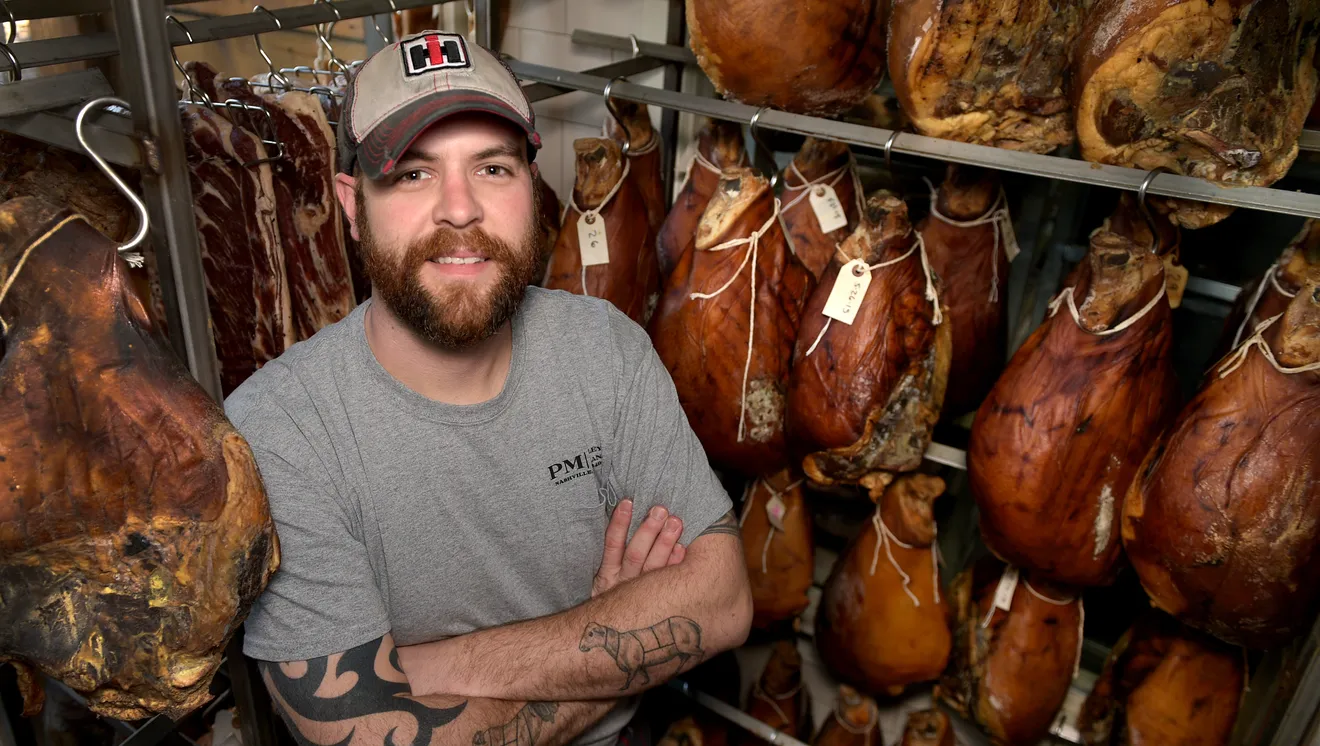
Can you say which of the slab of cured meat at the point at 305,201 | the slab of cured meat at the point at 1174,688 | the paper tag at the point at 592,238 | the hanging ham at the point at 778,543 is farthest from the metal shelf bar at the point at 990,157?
the slab of cured meat at the point at 1174,688

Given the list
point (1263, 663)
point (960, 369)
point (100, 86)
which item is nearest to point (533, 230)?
point (100, 86)

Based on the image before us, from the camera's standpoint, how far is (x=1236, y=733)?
2082 mm

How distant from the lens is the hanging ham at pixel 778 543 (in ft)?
8.11

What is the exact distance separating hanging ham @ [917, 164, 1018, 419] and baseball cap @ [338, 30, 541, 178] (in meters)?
1.22

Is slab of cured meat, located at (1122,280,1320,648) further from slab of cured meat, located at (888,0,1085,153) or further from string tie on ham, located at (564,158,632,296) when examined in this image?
string tie on ham, located at (564,158,632,296)

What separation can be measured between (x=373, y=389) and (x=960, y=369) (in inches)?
58.9

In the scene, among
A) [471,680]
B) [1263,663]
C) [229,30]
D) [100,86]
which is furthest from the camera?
[1263,663]

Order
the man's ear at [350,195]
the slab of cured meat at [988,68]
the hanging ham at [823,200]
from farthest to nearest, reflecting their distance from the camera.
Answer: the hanging ham at [823,200]
the slab of cured meat at [988,68]
the man's ear at [350,195]

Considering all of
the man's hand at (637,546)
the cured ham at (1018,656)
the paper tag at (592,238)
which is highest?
the paper tag at (592,238)

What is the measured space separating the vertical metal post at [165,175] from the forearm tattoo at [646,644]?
0.76m

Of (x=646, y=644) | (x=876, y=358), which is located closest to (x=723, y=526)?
(x=646, y=644)

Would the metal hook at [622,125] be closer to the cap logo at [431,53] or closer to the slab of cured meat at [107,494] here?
the cap logo at [431,53]

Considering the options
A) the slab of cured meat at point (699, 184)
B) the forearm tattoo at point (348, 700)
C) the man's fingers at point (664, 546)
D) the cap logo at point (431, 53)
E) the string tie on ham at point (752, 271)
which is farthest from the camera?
the slab of cured meat at point (699, 184)

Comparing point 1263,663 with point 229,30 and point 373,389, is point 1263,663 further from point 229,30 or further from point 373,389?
point 229,30
